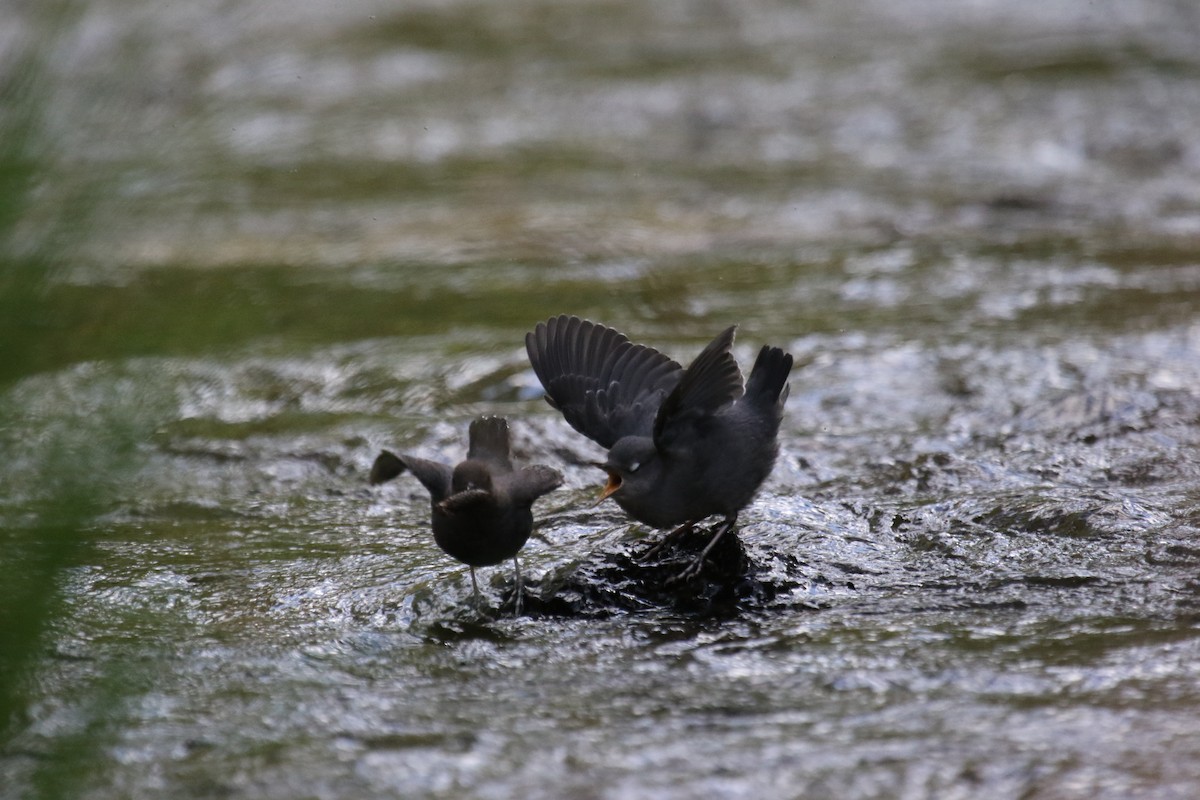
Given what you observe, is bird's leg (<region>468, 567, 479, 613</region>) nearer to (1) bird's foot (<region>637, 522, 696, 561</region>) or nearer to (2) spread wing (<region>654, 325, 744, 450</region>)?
(1) bird's foot (<region>637, 522, 696, 561</region>)

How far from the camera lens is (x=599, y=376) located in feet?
15.4

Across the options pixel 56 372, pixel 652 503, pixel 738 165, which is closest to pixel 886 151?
pixel 738 165

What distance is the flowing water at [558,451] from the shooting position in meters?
2.49

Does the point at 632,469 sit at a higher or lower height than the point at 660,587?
higher

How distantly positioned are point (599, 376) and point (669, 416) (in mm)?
443

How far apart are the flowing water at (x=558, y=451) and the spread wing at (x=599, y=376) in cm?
41

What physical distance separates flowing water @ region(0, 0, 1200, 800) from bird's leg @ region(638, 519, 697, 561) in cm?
19

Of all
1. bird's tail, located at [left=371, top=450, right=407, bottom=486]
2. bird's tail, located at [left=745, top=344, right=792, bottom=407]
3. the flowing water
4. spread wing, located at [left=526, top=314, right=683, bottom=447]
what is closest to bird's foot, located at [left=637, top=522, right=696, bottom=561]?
the flowing water

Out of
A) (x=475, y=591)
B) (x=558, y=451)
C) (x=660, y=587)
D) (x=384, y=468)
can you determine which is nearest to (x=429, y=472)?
(x=384, y=468)

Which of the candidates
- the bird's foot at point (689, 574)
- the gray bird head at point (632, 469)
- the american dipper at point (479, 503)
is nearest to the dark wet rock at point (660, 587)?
the bird's foot at point (689, 574)

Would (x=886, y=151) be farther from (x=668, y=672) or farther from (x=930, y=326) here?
(x=668, y=672)

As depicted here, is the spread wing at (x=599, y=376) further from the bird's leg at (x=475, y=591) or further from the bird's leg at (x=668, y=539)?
the bird's leg at (x=475, y=591)

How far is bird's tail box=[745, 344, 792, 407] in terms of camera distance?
4547 mm

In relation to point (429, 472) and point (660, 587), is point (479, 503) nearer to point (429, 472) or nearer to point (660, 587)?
point (429, 472)
